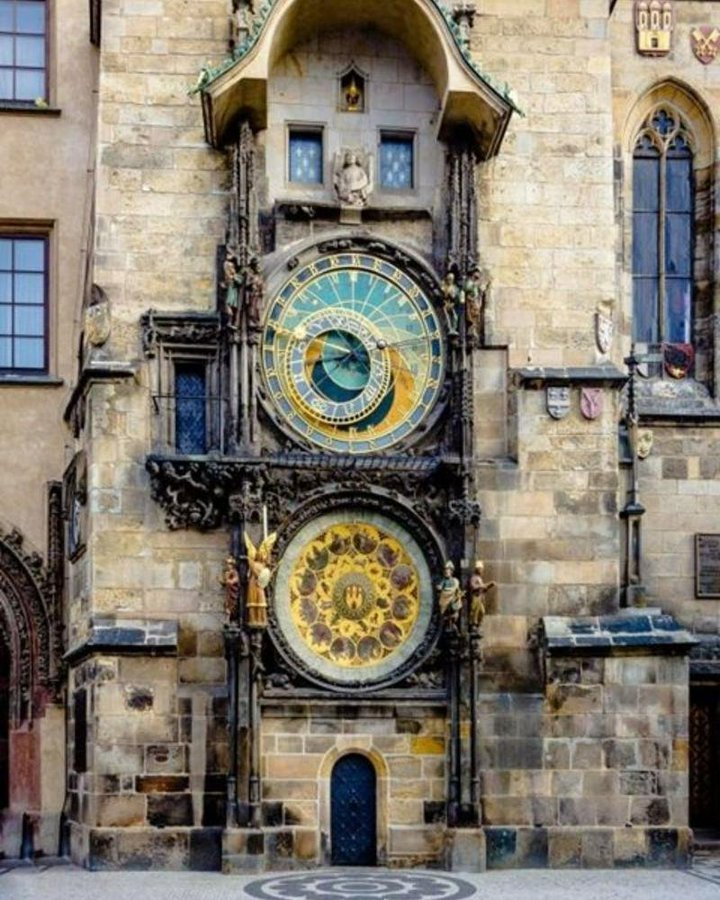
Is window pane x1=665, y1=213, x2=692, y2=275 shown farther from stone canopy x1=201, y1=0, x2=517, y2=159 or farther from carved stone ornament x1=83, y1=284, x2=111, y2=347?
carved stone ornament x1=83, y1=284, x2=111, y2=347

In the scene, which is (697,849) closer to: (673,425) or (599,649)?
(599,649)

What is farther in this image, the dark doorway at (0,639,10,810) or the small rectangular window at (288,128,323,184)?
the dark doorway at (0,639,10,810)

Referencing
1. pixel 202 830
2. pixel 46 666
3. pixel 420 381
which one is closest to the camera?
pixel 202 830

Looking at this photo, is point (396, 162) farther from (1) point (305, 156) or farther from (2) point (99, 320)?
(2) point (99, 320)

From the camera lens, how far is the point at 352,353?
1909 cm

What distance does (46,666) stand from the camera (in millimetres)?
20594

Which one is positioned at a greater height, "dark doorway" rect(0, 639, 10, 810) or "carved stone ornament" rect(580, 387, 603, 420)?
"carved stone ornament" rect(580, 387, 603, 420)

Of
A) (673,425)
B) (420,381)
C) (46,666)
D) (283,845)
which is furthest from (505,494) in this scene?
(46,666)

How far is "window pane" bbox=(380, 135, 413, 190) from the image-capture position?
19.6 m

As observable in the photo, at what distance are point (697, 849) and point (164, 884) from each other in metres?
6.56

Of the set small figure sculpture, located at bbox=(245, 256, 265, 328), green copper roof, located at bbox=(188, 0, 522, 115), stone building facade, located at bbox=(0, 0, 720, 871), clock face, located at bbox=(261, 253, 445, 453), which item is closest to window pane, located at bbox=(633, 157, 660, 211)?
stone building facade, located at bbox=(0, 0, 720, 871)

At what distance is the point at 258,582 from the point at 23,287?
18.9 ft

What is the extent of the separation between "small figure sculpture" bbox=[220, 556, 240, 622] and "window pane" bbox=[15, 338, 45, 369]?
469cm

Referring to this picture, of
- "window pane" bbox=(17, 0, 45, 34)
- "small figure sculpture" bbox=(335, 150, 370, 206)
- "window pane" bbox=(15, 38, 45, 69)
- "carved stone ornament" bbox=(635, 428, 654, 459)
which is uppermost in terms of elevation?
"window pane" bbox=(17, 0, 45, 34)
